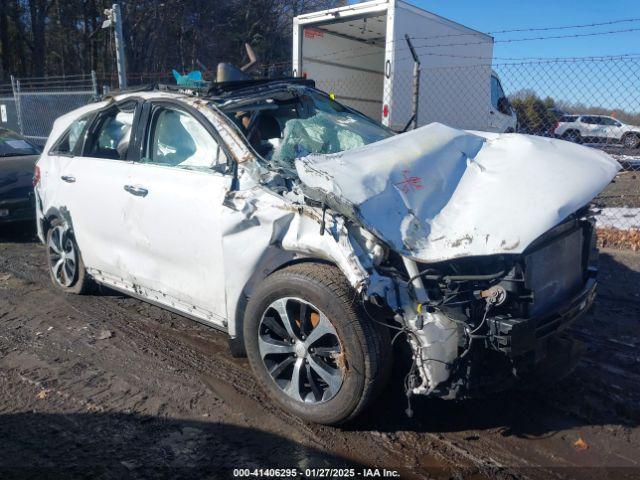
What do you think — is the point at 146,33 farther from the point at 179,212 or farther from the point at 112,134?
the point at 179,212

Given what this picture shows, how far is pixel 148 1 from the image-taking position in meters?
25.8

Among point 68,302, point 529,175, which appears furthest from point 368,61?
point 529,175

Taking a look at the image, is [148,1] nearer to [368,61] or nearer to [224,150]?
[368,61]

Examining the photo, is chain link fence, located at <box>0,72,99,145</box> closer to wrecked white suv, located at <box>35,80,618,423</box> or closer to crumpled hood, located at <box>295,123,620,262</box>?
wrecked white suv, located at <box>35,80,618,423</box>

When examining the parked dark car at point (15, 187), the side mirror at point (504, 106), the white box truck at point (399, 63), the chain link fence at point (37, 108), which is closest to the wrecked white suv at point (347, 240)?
the parked dark car at point (15, 187)

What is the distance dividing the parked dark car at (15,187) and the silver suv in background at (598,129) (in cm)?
1225

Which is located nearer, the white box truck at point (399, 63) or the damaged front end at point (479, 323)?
the damaged front end at point (479, 323)

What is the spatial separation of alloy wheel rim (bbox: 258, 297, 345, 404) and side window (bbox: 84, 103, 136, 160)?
221 centimetres

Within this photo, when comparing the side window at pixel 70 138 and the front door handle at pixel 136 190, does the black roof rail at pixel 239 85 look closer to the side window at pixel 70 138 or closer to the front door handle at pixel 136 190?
the front door handle at pixel 136 190

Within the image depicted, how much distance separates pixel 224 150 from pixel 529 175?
1904 millimetres

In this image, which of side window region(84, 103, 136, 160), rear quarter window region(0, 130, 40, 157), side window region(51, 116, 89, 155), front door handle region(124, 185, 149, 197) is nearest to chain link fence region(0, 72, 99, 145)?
rear quarter window region(0, 130, 40, 157)

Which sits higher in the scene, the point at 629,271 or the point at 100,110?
the point at 100,110

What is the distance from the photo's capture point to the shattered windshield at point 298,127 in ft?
12.6

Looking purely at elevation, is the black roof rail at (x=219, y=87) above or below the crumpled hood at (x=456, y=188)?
above
